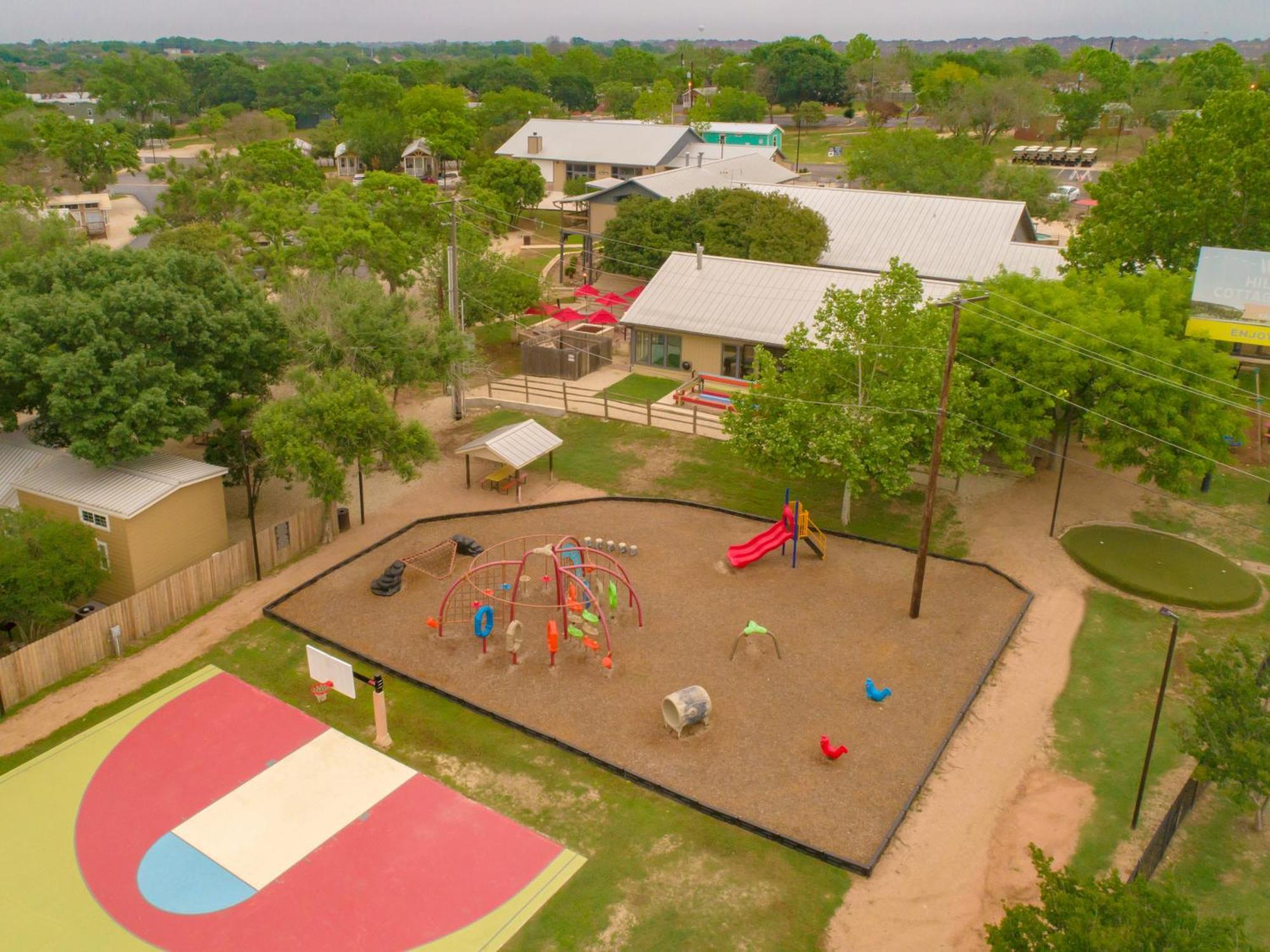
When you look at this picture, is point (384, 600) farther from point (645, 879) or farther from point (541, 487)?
point (645, 879)

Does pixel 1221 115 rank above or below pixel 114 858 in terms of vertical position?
above

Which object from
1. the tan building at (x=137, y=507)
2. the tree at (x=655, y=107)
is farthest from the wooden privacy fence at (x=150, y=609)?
the tree at (x=655, y=107)

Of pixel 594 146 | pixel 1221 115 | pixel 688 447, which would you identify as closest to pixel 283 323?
pixel 688 447

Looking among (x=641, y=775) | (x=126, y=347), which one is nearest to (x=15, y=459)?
(x=126, y=347)

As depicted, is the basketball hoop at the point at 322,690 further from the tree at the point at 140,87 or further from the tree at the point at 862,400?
the tree at the point at 140,87

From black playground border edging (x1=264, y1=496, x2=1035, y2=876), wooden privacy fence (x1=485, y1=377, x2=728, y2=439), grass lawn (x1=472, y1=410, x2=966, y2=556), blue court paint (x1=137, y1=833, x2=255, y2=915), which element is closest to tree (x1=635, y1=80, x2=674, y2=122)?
wooden privacy fence (x1=485, y1=377, x2=728, y2=439)

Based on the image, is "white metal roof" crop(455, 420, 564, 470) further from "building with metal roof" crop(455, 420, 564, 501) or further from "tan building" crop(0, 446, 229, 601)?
"tan building" crop(0, 446, 229, 601)
